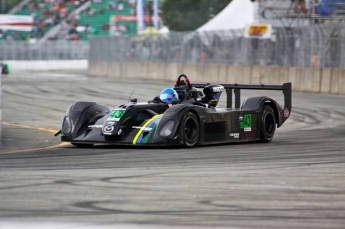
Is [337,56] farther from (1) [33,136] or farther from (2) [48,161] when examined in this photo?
(2) [48,161]

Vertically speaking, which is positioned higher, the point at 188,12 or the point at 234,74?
the point at 188,12

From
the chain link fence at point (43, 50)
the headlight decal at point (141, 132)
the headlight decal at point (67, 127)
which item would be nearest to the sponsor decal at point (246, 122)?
the headlight decal at point (141, 132)

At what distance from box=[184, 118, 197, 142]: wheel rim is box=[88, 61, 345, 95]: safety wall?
1587 cm

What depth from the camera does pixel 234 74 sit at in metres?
32.7

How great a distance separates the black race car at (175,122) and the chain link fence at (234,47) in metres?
15.2

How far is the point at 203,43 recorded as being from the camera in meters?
36.9

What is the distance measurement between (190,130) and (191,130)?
0.01m

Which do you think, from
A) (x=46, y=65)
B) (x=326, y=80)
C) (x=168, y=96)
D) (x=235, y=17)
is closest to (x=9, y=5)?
(x=46, y=65)

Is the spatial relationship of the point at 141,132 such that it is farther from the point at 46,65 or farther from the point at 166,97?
the point at 46,65

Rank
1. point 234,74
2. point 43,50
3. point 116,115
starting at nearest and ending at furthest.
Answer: point 116,115, point 234,74, point 43,50

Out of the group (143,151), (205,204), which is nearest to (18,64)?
(143,151)

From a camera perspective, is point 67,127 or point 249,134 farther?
point 249,134

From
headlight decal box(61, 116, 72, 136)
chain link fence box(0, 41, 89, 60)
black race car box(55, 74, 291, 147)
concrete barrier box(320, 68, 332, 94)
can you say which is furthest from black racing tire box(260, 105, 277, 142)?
chain link fence box(0, 41, 89, 60)

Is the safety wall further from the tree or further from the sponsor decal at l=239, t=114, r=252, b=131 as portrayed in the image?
the tree
